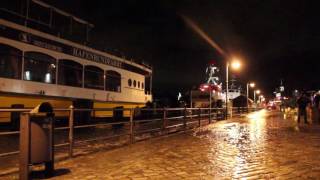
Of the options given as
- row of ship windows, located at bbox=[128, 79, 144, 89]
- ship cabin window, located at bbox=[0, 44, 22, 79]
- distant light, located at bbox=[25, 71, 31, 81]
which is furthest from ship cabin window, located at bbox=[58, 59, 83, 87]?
row of ship windows, located at bbox=[128, 79, 144, 89]

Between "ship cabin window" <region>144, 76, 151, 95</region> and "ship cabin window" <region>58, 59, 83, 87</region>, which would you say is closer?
"ship cabin window" <region>58, 59, 83, 87</region>

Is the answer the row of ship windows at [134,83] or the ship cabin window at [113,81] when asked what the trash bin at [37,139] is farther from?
the row of ship windows at [134,83]

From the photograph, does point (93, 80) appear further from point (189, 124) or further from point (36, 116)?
point (36, 116)

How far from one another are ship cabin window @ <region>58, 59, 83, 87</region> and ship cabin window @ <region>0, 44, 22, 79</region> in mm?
2357

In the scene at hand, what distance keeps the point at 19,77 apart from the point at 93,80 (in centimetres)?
522

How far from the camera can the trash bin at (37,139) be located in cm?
644

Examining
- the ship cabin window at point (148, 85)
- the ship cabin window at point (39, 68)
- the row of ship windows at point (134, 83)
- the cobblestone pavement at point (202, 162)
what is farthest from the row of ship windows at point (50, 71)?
the ship cabin window at point (148, 85)

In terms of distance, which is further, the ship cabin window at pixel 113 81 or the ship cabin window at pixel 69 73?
the ship cabin window at pixel 113 81

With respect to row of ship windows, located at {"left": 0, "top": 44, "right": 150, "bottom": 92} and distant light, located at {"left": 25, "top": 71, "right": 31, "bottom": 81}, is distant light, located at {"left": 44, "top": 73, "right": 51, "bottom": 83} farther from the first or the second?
distant light, located at {"left": 25, "top": 71, "right": 31, "bottom": 81}

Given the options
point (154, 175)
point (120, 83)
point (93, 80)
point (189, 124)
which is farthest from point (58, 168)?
point (120, 83)

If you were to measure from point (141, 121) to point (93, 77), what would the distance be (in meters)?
7.29

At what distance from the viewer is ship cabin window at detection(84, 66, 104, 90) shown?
18.6 metres

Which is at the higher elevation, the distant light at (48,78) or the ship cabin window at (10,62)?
the ship cabin window at (10,62)

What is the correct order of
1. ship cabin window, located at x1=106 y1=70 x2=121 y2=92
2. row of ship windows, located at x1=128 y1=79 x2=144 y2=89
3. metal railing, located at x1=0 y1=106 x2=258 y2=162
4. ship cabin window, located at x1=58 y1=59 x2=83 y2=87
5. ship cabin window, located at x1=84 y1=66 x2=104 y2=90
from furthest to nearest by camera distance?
row of ship windows, located at x1=128 y1=79 x2=144 y2=89 → ship cabin window, located at x1=106 y1=70 x2=121 y2=92 → ship cabin window, located at x1=84 y1=66 x2=104 y2=90 → ship cabin window, located at x1=58 y1=59 x2=83 y2=87 → metal railing, located at x1=0 y1=106 x2=258 y2=162
